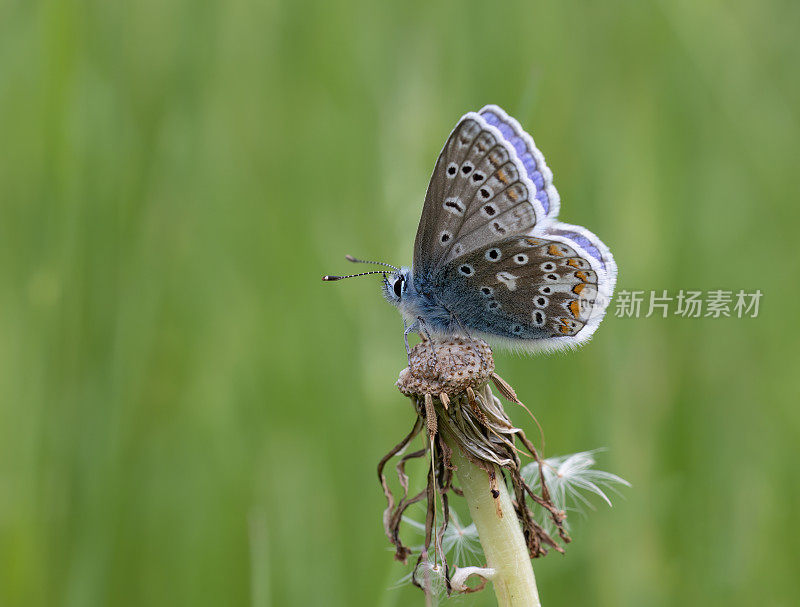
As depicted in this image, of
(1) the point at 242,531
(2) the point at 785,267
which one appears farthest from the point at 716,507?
(1) the point at 242,531

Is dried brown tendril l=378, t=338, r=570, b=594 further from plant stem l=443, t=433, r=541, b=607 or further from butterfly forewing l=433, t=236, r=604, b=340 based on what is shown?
butterfly forewing l=433, t=236, r=604, b=340

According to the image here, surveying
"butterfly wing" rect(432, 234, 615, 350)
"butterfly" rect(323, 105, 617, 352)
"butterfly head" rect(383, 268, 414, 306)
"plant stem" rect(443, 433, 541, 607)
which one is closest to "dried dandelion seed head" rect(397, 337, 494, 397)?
"plant stem" rect(443, 433, 541, 607)

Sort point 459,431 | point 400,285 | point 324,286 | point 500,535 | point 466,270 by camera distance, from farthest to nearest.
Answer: point 324,286 → point 400,285 → point 466,270 → point 459,431 → point 500,535

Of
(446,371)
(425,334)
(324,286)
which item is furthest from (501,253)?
(324,286)

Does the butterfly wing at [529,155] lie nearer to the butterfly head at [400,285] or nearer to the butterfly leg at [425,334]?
the butterfly leg at [425,334]

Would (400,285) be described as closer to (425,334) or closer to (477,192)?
(425,334)

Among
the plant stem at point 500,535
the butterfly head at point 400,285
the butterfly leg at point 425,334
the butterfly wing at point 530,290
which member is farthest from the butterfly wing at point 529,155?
the plant stem at point 500,535
